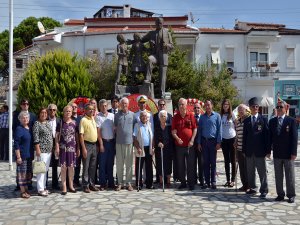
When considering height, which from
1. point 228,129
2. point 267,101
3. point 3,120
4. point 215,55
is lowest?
point 228,129

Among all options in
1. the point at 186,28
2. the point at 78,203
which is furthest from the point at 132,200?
the point at 186,28

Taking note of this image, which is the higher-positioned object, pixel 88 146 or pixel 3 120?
pixel 3 120

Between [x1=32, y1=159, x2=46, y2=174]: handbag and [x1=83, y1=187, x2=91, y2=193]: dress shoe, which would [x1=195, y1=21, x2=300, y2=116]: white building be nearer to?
[x1=83, y1=187, x2=91, y2=193]: dress shoe

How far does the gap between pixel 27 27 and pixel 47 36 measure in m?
20.3

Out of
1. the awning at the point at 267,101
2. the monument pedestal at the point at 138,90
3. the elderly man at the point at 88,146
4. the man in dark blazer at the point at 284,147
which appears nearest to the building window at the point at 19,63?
the awning at the point at 267,101

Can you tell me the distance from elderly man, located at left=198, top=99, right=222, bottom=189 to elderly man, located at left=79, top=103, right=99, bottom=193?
2344mm

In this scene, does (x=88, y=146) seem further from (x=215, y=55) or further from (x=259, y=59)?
(x=259, y=59)

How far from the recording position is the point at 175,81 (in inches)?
950

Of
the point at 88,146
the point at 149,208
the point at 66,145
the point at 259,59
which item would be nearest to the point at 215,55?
the point at 259,59

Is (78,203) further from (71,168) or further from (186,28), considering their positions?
(186,28)

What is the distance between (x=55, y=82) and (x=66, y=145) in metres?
11.2

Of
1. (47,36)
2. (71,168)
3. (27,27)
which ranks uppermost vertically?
(27,27)

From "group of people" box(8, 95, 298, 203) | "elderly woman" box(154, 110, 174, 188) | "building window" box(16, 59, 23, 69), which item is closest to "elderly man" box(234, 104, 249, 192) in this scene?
"group of people" box(8, 95, 298, 203)

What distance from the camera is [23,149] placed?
7.78m
